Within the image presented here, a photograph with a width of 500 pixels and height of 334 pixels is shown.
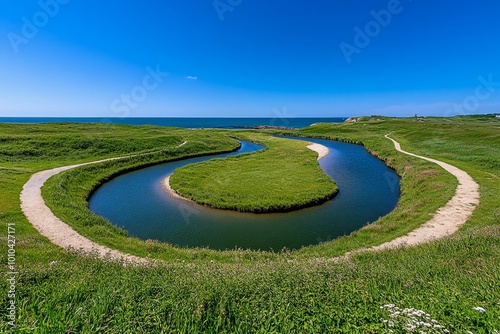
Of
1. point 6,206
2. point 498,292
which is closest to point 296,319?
point 498,292

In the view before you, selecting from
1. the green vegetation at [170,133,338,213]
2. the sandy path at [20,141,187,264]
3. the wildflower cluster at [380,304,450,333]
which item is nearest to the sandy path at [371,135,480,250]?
the wildflower cluster at [380,304,450,333]

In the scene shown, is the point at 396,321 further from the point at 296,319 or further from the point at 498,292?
the point at 498,292

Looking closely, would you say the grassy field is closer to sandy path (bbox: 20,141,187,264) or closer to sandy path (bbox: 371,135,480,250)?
sandy path (bbox: 20,141,187,264)

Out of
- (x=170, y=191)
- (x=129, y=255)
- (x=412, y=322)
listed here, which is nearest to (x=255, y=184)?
(x=170, y=191)

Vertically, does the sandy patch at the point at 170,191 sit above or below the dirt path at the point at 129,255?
below

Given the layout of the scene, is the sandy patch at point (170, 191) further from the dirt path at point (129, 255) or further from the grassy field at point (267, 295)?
the grassy field at point (267, 295)

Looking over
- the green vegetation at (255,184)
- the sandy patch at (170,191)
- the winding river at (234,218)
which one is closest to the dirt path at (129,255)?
the winding river at (234,218)
